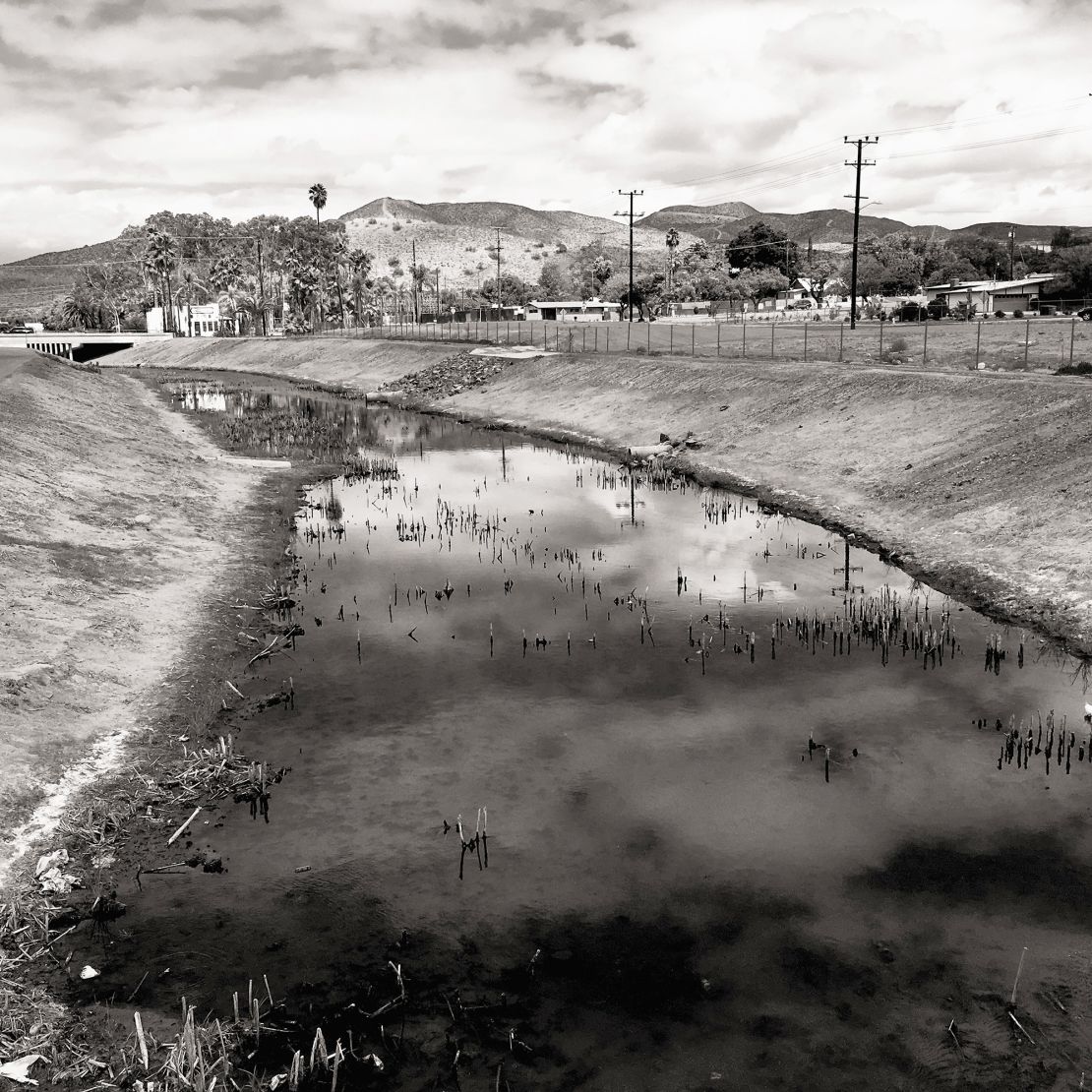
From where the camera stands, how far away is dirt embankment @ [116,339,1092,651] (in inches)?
973

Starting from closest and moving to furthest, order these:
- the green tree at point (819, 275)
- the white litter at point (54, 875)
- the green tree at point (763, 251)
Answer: the white litter at point (54, 875), the green tree at point (819, 275), the green tree at point (763, 251)

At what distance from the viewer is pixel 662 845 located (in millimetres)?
13242

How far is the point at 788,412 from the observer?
153 feet

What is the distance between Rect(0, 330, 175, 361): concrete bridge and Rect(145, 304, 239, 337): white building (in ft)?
33.1

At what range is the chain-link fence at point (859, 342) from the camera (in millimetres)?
53500

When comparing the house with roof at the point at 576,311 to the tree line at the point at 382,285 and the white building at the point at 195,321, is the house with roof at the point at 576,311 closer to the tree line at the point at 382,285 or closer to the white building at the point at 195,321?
the tree line at the point at 382,285

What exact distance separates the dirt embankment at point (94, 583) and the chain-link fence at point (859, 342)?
35.2 meters

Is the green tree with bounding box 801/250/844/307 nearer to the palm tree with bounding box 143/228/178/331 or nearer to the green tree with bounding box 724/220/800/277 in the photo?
the green tree with bounding box 724/220/800/277

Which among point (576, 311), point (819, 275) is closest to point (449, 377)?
point (576, 311)

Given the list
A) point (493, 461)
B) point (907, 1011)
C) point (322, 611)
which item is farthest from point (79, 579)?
point (493, 461)

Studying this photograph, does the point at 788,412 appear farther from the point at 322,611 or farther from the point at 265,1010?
the point at 265,1010

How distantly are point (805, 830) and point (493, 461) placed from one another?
3448cm

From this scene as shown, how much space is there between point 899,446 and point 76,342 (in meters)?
134

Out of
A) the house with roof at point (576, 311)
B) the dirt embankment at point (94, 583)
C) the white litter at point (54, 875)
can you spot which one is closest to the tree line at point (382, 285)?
the house with roof at point (576, 311)
